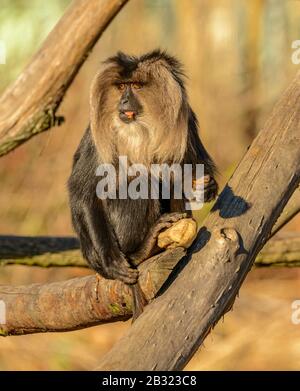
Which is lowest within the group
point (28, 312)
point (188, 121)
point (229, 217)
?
point (28, 312)

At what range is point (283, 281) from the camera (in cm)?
1013

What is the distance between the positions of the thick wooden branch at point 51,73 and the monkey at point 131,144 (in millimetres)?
697

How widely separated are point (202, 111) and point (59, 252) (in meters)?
3.82

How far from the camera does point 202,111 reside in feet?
30.7

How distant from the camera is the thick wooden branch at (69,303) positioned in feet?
13.9

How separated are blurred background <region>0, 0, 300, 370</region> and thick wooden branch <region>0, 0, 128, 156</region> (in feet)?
11.3

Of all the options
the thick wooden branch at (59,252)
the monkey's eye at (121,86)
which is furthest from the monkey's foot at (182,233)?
the thick wooden branch at (59,252)

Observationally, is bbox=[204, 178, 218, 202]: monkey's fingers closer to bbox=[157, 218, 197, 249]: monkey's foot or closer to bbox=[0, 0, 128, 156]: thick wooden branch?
bbox=[157, 218, 197, 249]: monkey's foot

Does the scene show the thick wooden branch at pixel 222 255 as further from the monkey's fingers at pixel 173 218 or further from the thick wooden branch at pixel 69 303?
the thick wooden branch at pixel 69 303
